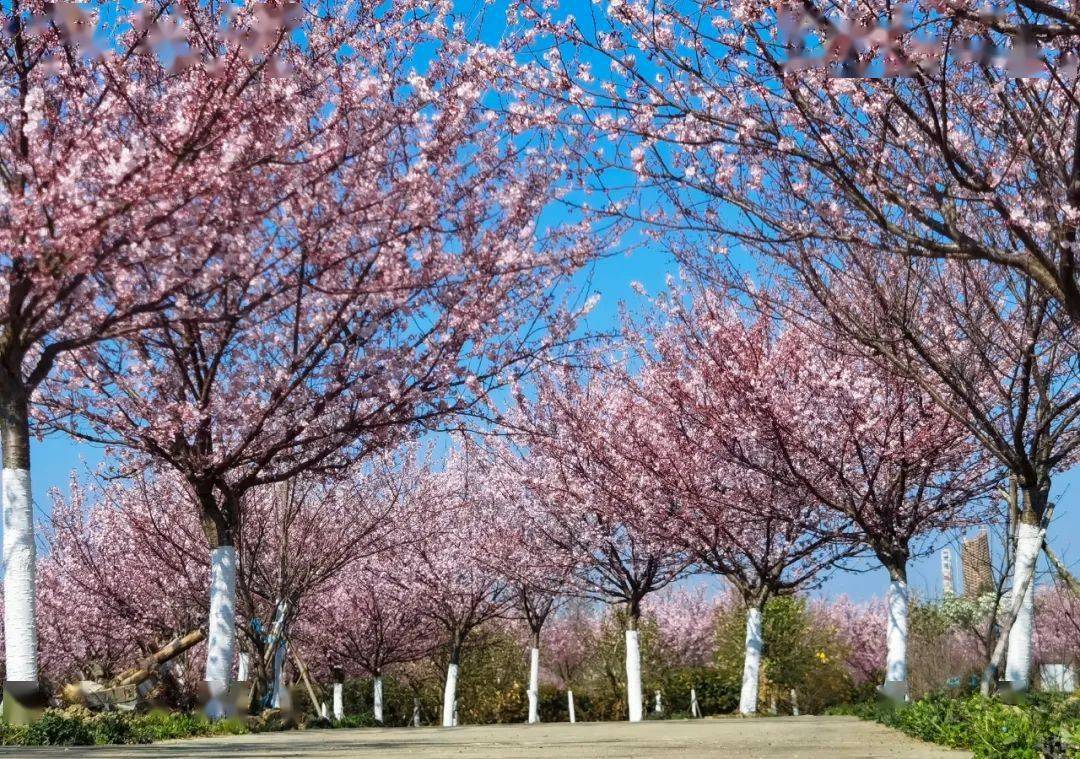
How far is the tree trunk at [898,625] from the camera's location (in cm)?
1762

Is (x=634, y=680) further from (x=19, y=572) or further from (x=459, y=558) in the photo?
(x=19, y=572)

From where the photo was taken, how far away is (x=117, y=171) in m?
8.17

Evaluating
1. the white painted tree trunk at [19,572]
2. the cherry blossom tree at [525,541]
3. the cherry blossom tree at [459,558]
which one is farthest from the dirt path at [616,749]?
the cherry blossom tree at [459,558]

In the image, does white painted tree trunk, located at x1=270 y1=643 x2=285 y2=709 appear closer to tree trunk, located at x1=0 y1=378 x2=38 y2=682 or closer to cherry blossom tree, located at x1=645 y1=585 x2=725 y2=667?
tree trunk, located at x1=0 y1=378 x2=38 y2=682

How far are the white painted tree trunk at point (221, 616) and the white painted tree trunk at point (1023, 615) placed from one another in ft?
30.7

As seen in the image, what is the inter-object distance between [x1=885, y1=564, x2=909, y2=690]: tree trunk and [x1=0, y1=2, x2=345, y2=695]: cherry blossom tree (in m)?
12.1

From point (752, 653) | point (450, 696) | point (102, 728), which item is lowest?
point (450, 696)

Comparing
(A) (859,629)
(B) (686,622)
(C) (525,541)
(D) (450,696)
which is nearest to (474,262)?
(C) (525,541)

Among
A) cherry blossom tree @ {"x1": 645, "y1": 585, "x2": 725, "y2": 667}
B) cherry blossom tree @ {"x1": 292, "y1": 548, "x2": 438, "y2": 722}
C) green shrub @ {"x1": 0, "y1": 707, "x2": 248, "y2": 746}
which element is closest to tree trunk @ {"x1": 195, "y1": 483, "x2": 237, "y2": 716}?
green shrub @ {"x1": 0, "y1": 707, "x2": 248, "y2": 746}

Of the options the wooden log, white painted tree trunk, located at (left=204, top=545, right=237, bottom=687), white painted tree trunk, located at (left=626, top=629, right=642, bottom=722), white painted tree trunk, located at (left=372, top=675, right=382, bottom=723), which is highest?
white painted tree trunk, located at (left=204, top=545, right=237, bottom=687)

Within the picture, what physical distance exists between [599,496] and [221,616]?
1125 centimetres

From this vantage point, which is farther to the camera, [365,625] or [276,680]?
[365,625]

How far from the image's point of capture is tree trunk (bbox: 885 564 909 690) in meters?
17.6

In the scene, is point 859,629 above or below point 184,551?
below
